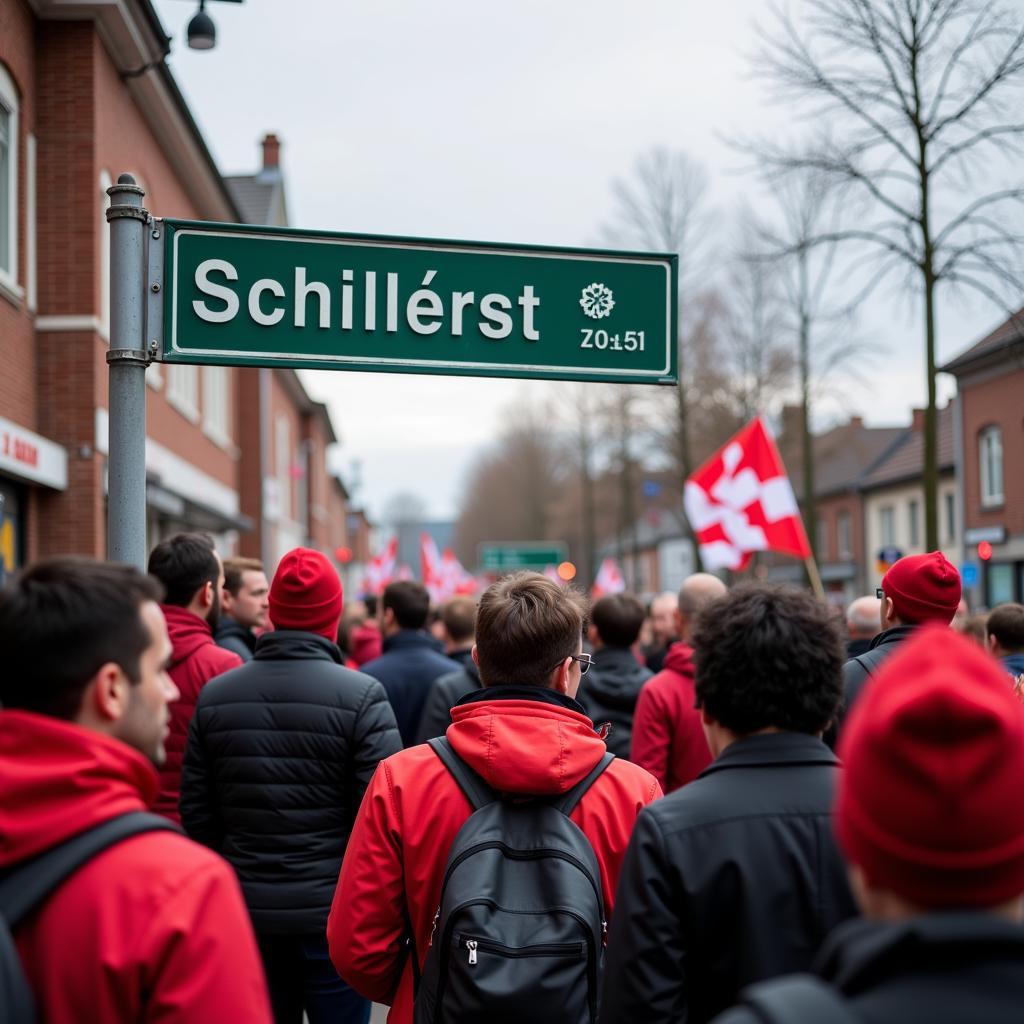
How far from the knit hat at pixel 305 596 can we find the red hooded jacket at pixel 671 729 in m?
1.67

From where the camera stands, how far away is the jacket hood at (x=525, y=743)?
2641mm

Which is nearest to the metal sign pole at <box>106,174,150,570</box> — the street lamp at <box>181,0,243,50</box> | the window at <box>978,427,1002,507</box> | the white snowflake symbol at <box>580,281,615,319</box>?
the white snowflake symbol at <box>580,281,615,319</box>

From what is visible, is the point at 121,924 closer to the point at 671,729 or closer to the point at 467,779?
the point at 467,779

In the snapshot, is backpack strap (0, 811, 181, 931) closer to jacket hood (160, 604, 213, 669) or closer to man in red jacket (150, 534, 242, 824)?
man in red jacket (150, 534, 242, 824)

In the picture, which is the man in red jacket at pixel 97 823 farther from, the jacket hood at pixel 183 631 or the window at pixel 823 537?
the window at pixel 823 537

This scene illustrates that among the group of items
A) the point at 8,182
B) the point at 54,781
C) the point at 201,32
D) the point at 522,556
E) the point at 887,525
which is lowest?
the point at 54,781

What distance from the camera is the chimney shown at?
3256 cm

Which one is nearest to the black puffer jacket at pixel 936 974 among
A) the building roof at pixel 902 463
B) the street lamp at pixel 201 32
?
the street lamp at pixel 201 32

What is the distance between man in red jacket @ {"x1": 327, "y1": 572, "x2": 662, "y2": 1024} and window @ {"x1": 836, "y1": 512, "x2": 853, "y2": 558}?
1864 inches

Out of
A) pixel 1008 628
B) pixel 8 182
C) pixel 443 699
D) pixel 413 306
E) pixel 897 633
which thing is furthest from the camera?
pixel 8 182

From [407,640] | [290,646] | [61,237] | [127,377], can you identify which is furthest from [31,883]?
[61,237]

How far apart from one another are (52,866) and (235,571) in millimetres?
4193

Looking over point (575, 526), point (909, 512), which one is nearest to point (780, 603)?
point (909, 512)

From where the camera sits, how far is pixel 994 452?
25.9 m
